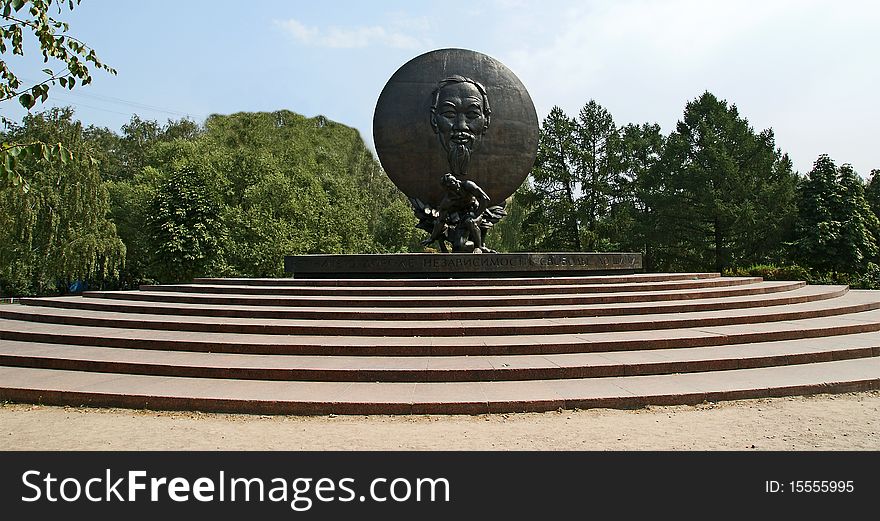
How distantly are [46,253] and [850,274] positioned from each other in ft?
141

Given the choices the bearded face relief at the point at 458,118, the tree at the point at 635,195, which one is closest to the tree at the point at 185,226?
the bearded face relief at the point at 458,118

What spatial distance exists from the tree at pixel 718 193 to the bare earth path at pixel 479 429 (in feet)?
102

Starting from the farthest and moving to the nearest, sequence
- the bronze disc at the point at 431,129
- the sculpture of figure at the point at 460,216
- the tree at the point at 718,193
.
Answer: the tree at the point at 718,193 < the bronze disc at the point at 431,129 < the sculpture of figure at the point at 460,216

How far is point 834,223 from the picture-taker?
30891 mm

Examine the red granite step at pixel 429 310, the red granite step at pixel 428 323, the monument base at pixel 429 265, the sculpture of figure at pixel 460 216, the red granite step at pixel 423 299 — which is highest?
the sculpture of figure at pixel 460 216

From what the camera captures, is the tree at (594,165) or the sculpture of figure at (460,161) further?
the tree at (594,165)

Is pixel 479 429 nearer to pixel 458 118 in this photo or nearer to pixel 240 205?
pixel 458 118

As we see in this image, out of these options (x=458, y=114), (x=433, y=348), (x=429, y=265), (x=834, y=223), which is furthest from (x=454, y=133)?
(x=834, y=223)

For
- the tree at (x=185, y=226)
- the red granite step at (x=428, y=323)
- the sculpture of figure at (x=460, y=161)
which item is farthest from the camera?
the tree at (x=185, y=226)

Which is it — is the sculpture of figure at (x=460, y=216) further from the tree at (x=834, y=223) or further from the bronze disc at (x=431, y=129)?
the tree at (x=834, y=223)

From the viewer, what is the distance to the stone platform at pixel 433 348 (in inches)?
262

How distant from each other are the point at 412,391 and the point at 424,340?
6.12ft

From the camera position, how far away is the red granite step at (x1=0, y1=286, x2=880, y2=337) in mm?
9094

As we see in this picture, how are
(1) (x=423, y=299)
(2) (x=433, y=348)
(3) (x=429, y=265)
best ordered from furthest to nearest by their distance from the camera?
(3) (x=429, y=265)
(1) (x=423, y=299)
(2) (x=433, y=348)
